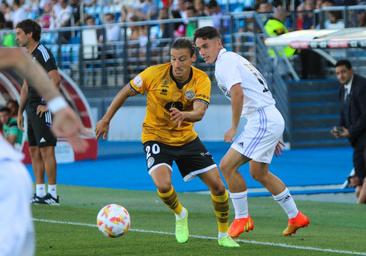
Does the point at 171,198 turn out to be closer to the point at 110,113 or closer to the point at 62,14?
the point at 110,113

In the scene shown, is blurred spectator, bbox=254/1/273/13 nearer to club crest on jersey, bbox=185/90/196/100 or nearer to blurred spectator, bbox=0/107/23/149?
blurred spectator, bbox=0/107/23/149

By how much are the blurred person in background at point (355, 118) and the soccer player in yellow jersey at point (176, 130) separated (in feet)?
15.5

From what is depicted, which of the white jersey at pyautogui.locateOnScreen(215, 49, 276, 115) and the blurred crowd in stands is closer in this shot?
the white jersey at pyautogui.locateOnScreen(215, 49, 276, 115)

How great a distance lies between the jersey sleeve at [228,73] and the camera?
420 inches

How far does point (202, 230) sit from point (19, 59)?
6.12 metres

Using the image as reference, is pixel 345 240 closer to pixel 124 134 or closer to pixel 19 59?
pixel 19 59

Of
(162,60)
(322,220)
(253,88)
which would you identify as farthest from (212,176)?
(162,60)

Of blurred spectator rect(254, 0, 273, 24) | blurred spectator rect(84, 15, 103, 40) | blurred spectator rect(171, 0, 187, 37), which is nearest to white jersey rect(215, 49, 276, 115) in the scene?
blurred spectator rect(254, 0, 273, 24)

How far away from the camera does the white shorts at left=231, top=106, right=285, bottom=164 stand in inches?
436

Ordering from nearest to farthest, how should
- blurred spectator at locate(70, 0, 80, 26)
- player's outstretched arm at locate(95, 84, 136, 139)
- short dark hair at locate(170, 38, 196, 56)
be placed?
1. player's outstretched arm at locate(95, 84, 136, 139)
2. short dark hair at locate(170, 38, 196, 56)
3. blurred spectator at locate(70, 0, 80, 26)

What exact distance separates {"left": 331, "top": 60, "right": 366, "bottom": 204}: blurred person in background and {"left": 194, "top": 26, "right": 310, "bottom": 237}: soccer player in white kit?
13.1ft

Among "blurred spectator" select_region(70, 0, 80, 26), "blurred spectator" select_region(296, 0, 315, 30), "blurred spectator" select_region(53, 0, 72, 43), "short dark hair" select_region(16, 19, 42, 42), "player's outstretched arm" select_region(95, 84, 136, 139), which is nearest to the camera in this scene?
"player's outstretched arm" select_region(95, 84, 136, 139)

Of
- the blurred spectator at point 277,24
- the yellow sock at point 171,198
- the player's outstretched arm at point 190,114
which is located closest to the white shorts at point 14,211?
the player's outstretched arm at point 190,114

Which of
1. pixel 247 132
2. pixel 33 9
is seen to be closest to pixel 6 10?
pixel 33 9
